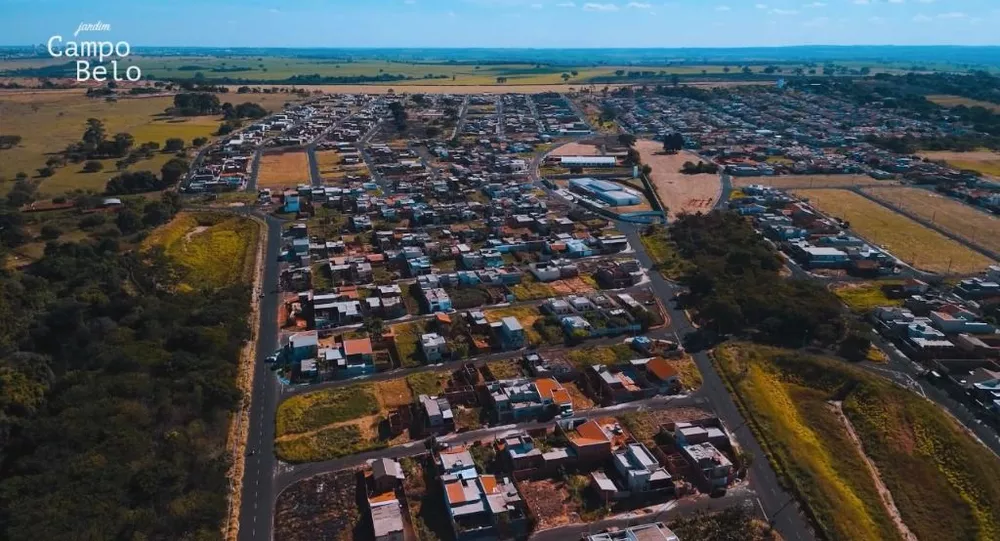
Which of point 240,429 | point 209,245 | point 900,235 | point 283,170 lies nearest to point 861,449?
point 240,429

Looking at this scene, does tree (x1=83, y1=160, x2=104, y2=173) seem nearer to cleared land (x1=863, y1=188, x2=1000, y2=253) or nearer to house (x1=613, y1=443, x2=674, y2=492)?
house (x1=613, y1=443, x2=674, y2=492)

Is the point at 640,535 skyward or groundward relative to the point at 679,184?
groundward

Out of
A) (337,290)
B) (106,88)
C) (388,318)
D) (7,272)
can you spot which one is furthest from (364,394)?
(106,88)

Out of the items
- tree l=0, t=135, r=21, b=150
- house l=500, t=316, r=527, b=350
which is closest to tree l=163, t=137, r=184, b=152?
tree l=0, t=135, r=21, b=150

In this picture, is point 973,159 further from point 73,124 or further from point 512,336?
point 73,124

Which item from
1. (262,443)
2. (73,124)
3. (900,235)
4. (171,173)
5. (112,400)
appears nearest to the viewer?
(112,400)

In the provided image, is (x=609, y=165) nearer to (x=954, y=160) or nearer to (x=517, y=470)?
(x=954, y=160)

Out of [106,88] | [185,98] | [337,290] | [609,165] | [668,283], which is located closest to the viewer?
[337,290]
